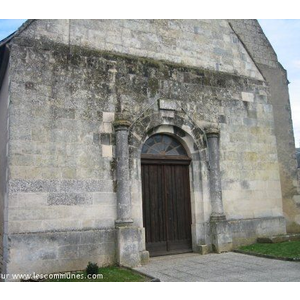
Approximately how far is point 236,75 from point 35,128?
238 inches

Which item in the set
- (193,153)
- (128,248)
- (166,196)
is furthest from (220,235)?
(128,248)

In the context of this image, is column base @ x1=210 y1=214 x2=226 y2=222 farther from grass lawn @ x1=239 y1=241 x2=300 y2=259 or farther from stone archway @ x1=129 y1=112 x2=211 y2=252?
grass lawn @ x1=239 y1=241 x2=300 y2=259

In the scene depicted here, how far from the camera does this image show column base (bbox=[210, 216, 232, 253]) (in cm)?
902

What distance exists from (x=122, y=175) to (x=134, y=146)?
831 millimetres

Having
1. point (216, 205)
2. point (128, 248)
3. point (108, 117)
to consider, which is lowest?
point (128, 248)

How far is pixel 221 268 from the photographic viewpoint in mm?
7184

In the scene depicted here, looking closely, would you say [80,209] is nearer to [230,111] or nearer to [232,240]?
[232,240]

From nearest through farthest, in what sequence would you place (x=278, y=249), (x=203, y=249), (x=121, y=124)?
1. (x=121, y=124)
2. (x=278, y=249)
3. (x=203, y=249)

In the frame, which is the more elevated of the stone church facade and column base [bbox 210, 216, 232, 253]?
the stone church facade

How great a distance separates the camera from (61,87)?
7.96m

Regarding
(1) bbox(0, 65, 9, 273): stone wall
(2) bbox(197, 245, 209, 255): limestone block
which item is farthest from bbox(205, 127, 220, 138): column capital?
(1) bbox(0, 65, 9, 273): stone wall

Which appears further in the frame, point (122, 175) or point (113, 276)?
point (122, 175)

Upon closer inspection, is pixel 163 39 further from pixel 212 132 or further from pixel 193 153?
pixel 193 153

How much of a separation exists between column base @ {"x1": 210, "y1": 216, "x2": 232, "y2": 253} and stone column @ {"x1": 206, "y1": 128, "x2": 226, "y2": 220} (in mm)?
126
